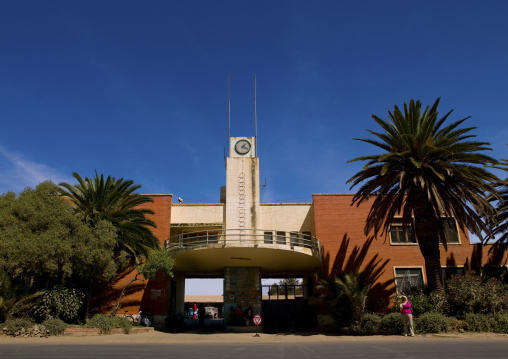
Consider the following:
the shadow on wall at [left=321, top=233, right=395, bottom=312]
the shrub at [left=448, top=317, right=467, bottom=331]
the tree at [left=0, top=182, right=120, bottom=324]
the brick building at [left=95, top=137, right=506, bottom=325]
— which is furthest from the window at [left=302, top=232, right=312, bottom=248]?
the tree at [left=0, top=182, right=120, bottom=324]

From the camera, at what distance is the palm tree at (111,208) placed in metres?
24.4

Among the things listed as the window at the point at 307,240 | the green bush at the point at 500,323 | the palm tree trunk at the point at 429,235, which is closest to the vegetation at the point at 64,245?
the window at the point at 307,240

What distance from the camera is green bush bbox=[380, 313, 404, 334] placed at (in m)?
20.4

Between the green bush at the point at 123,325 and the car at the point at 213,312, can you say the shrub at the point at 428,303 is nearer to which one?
the green bush at the point at 123,325

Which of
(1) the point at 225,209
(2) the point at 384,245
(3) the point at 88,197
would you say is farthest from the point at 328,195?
(3) the point at 88,197

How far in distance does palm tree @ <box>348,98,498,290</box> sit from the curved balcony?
513 centimetres

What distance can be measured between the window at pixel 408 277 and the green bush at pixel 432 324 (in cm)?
888

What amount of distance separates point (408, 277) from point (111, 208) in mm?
20913

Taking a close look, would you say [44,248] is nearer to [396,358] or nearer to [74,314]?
[74,314]

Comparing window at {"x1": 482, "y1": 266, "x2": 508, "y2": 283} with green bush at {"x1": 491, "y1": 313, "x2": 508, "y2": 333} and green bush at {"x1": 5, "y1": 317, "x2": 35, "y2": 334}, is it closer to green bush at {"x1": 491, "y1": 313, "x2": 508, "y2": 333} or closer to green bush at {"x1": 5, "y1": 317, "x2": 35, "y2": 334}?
green bush at {"x1": 491, "y1": 313, "x2": 508, "y2": 333}

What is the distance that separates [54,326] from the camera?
19.5 m

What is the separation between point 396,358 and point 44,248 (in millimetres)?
16708

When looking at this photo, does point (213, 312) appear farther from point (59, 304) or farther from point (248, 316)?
point (59, 304)

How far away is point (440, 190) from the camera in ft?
73.4
